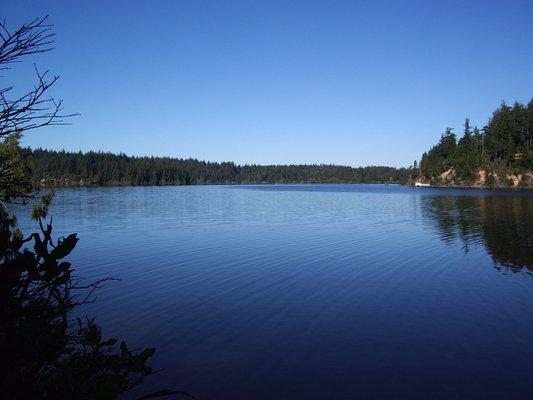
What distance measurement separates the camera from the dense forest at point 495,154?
415 feet

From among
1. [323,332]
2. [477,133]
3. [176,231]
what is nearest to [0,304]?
[323,332]

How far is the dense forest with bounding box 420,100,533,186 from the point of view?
12662cm

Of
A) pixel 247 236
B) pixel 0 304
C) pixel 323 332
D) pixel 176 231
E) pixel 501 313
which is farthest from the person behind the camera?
pixel 176 231

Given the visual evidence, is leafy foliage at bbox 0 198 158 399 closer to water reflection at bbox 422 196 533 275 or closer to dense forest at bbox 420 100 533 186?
water reflection at bbox 422 196 533 275

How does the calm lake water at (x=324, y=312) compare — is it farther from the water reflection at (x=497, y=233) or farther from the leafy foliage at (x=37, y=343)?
the leafy foliage at (x=37, y=343)

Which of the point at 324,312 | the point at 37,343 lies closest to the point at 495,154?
the point at 324,312

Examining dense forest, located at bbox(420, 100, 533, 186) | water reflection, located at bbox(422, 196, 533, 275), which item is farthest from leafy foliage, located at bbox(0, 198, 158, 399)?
dense forest, located at bbox(420, 100, 533, 186)

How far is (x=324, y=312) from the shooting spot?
15.2 metres

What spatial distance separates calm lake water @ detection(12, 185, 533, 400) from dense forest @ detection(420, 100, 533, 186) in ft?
360

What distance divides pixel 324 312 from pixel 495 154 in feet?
458

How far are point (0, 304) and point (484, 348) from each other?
12206 mm

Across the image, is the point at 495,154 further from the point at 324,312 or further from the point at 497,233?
the point at 324,312

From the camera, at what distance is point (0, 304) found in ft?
12.2

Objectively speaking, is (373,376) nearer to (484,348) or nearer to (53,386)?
(484,348)
